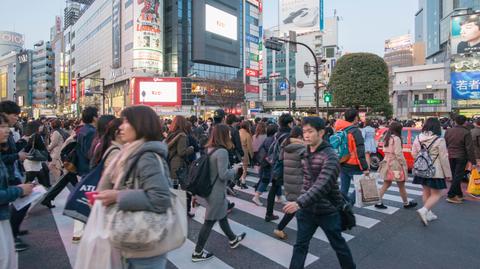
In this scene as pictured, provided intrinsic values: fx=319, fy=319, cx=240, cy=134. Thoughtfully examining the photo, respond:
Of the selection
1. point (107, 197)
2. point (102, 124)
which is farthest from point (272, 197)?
point (107, 197)

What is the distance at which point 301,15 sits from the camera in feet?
249

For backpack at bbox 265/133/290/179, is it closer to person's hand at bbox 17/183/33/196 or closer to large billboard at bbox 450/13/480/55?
person's hand at bbox 17/183/33/196

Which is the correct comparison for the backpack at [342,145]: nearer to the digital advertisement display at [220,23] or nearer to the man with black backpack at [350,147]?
the man with black backpack at [350,147]

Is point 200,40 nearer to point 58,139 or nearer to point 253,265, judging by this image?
point 58,139

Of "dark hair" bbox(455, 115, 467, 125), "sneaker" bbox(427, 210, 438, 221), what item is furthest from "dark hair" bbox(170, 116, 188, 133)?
"dark hair" bbox(455, 115, 467, 125)

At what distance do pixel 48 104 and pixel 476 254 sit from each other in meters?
Result: 125

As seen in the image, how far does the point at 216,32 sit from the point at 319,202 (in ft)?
219

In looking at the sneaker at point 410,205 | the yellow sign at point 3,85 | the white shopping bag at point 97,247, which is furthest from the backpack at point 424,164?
the yellow sign at point 3,85

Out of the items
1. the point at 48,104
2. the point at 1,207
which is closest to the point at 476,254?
the point at 1,207

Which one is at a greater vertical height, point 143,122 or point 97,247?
A: point 143,122

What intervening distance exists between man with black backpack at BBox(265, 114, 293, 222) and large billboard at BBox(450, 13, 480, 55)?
47.8 m

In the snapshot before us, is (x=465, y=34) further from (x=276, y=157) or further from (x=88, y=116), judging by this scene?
(x=88, y=116)

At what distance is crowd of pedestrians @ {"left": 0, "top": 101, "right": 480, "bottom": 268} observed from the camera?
2.00 m

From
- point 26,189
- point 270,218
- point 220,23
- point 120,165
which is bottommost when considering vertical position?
point 270,218
